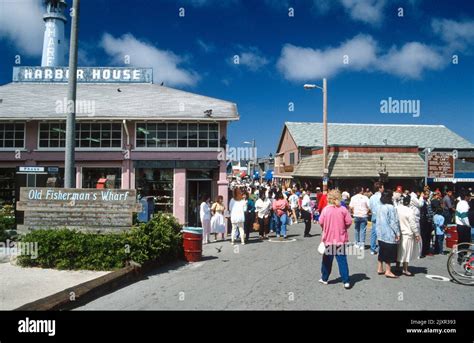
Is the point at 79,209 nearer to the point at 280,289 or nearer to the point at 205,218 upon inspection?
the point at 205,218

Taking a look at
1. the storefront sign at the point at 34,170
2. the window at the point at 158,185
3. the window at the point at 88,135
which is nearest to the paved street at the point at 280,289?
the storefront sign at the point at 34,170

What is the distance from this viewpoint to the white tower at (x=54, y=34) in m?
32.1

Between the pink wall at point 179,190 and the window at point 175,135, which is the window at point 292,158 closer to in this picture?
the window at point 175,135

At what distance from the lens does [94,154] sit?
16578 millimetres

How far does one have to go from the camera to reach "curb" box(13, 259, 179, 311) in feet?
18.1

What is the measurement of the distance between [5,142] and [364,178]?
74.5ft

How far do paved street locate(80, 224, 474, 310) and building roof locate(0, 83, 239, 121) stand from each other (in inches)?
344

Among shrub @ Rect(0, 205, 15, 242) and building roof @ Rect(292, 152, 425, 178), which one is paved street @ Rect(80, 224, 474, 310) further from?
building roof @ Rect(292, 152, 425, 178)

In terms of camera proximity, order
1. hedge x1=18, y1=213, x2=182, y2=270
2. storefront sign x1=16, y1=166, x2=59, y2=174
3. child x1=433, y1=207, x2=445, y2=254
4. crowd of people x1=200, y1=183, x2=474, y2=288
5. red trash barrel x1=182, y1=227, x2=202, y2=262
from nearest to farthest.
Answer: crowd of people x1=200, y1=183, x2=474, y2=288 → hedge x1=18, y1=213, x2=182, y2=270 → red trash barrel x1=182, y1=227, x2=202, y2=262 → child x1=433, y1=207, x2=445, y2=254 → storefront sign x1=16, y1=166, x2=59, y2=174

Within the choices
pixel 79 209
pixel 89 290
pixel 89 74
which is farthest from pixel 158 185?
pixel 89 290

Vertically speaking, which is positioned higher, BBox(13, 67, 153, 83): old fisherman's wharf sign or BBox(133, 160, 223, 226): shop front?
BBox(13, 67, 153, 83): old fisherman's wharf sign

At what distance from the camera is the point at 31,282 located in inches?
269

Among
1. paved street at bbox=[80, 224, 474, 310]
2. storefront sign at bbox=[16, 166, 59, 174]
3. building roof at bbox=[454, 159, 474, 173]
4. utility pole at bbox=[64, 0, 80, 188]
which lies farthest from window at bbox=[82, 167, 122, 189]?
building roof at bbox=[454, 159, 474, 173]
